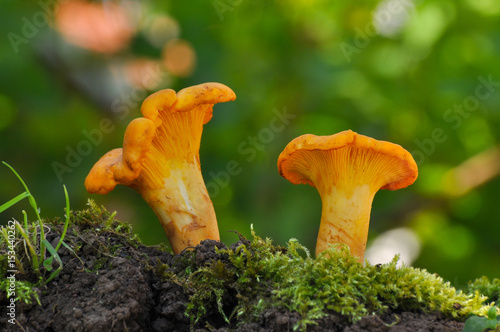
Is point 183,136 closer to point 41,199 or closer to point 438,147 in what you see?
point 41,199

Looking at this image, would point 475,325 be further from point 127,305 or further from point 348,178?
point 127,305

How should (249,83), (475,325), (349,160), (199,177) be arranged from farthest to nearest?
(249,83), (199,177), (349,160), (475,325)

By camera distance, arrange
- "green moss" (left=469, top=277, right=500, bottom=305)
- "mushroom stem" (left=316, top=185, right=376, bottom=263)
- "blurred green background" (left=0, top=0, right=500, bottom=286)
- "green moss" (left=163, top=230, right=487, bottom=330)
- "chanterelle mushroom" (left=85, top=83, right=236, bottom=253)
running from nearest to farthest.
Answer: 1. "green moss" (left=163, top=230, right=487, bottom=330)
2. "chanterelle mushroom" (left=85, top=83, right=236, bottom=253)
3. "mushroom stem" (left=316, top=185, right=376, bottom=263)
4. "green moss" (left=469, top=277, right=500, bottom=305)
5. "blurred green background" (left=0, top=0, right=500, bottom=286)

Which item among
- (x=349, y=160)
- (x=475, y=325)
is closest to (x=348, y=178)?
(x=349, y=160)

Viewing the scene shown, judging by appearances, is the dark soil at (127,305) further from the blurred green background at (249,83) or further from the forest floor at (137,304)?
the blurred green background at (249,83)

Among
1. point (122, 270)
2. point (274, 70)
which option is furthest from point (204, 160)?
point (122, 270)

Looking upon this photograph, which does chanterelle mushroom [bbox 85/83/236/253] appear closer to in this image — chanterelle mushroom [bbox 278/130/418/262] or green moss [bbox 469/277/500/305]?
chanterelle mushroom [bbox 278/130/418/262]

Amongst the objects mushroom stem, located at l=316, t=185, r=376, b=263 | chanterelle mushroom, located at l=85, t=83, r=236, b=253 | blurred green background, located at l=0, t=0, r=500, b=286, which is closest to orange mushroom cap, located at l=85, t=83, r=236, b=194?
chanterelle mushroom, located at l=85, t=83, r=236, b=253
